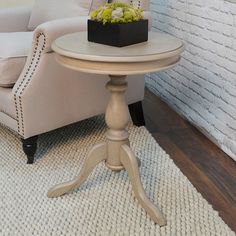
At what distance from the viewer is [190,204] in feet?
4.46

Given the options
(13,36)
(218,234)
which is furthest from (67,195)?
(13,36)

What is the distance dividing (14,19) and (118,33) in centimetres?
117

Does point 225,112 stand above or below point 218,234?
above

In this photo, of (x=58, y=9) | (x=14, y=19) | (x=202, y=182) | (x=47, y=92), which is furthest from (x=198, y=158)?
(x=14, y=19)

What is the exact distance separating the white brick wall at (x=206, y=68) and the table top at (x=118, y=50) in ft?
1.60

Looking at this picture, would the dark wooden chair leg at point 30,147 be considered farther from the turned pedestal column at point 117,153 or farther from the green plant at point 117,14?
the green plant at point 117,14

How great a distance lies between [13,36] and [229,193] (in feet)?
3.84

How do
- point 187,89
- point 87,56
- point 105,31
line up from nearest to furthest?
point 87,56 → point 105,31 → point 187,89

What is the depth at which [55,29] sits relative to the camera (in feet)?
4.68

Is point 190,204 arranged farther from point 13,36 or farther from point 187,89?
point 13,36

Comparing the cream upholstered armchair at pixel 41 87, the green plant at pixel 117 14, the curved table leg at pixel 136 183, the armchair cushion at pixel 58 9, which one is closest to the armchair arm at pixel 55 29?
the cream upholstered armchair at pixel 41 87

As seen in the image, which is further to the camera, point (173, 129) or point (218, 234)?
Answer: point (173, 129)

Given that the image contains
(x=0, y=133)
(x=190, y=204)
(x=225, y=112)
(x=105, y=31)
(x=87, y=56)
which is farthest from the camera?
(x=0, y=133)

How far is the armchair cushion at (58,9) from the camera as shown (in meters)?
1.87
